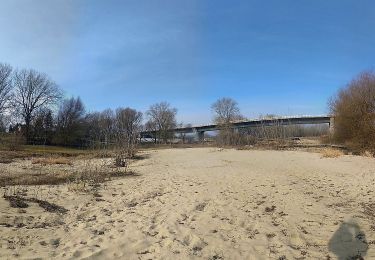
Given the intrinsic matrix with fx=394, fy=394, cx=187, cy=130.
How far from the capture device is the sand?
24.1ft

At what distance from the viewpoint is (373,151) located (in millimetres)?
31047

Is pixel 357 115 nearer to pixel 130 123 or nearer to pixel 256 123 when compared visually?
pixel 130 123

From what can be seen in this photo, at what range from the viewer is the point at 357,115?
36.3 metres

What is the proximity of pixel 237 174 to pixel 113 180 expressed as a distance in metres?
5.98

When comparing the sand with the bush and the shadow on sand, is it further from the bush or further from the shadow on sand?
the bush

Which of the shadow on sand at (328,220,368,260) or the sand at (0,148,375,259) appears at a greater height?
the sand at (0,148,375,259)

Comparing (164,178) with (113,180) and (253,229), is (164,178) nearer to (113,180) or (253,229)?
(113,180)

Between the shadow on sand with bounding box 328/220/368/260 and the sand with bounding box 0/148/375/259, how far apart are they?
0.02m

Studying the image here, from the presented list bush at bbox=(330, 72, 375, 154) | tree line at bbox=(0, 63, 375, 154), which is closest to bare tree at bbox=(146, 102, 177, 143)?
tree line at bbox=(0, 63, 375, 154)

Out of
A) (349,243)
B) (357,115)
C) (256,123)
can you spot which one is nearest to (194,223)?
(349,243)

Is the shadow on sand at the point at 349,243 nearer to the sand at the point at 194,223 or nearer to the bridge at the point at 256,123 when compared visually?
the sand at the point at 194,223

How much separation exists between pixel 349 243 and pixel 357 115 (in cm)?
3097

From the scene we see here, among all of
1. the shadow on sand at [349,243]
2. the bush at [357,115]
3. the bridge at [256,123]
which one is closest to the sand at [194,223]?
the shadow on sand at [349,243]

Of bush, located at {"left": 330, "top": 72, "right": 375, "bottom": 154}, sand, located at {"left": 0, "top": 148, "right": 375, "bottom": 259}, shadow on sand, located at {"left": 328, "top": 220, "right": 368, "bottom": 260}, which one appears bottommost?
shadow on sand, located at {"left": 328, "top": 220, "right": 368, "bottom": 260}
